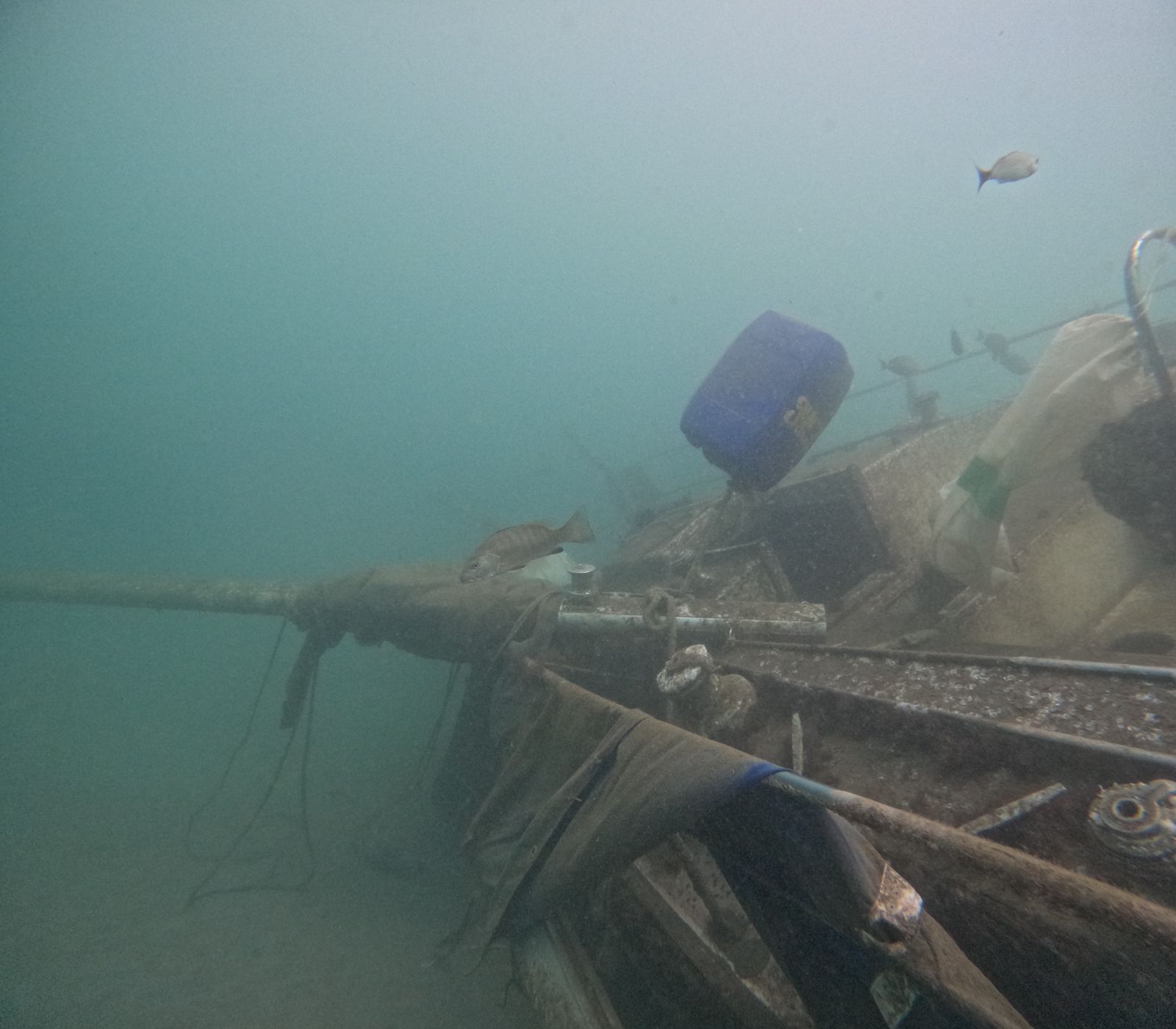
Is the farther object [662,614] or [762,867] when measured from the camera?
[662,614]

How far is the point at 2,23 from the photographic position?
62.1 meters

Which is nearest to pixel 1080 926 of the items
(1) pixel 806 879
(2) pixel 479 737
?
(1) pixel 806 879

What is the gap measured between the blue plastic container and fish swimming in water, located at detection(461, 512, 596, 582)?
1286 mm

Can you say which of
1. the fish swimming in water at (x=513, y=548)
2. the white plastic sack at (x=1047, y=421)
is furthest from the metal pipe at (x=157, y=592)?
the white plastic sack at (x=1047, y=421)

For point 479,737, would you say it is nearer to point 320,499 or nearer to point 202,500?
point 320,499

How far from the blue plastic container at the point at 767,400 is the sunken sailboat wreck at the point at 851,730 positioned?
0.02m

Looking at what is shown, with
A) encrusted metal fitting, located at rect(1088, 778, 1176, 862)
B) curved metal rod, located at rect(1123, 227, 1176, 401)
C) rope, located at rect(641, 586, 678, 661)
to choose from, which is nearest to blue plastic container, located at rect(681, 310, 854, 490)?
rope, located at rect(641, 586, 678, 661)

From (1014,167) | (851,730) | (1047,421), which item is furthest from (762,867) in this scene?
(1014,167)

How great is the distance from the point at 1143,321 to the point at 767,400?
1.97 meters

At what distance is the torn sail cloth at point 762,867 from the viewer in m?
0.98

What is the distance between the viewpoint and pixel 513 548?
429 centimetres

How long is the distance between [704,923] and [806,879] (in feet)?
4.04

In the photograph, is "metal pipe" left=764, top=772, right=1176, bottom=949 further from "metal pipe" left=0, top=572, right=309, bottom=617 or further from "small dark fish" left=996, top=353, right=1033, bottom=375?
"small dark fish" left=996, top=353, right=1033, bottom=375

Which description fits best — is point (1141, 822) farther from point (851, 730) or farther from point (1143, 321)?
point (1143, 321)
